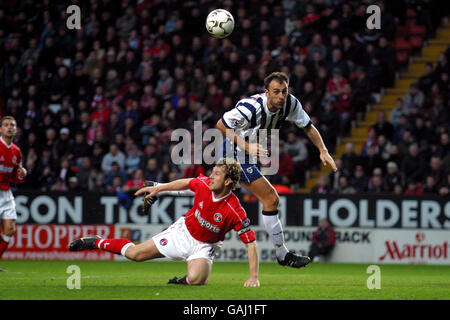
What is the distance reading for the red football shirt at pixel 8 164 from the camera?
39.2 feet

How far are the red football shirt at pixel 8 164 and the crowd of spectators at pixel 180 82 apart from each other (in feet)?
14.4

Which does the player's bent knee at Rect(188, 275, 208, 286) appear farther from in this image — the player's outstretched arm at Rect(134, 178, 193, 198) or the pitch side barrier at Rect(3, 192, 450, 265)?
the pitch side barrier at Rect(3, 192, 450, 265)

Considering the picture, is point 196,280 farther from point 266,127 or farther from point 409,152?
point 409,152

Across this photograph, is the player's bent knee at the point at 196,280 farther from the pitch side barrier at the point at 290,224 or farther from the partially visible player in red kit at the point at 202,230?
the pitch side barrier at the point at 290,224

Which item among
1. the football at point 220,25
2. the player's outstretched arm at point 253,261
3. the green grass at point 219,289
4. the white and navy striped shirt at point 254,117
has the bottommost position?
the green grass at point 219,289

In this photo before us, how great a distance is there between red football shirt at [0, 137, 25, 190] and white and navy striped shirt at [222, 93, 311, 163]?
3827 millimetres

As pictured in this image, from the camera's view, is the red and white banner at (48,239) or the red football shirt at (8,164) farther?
the red and white banner at (48,239)

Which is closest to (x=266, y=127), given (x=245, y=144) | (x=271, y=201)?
(x=245, y=144)

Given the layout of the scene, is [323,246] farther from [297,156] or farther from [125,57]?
[125,57]

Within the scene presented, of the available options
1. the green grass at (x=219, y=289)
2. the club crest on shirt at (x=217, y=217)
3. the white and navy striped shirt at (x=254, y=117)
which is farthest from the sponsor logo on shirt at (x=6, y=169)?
the club crest on shirt at (x=217, y=217)

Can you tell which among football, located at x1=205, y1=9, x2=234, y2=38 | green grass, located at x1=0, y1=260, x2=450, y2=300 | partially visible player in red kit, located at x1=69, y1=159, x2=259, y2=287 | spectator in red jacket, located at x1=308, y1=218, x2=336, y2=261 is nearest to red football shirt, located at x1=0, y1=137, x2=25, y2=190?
green grass, located at x1=0, y1=260, x2=450, y2=300

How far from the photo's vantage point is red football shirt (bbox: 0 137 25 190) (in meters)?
11.9

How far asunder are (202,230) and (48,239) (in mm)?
7868

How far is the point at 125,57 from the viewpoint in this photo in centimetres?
2058
